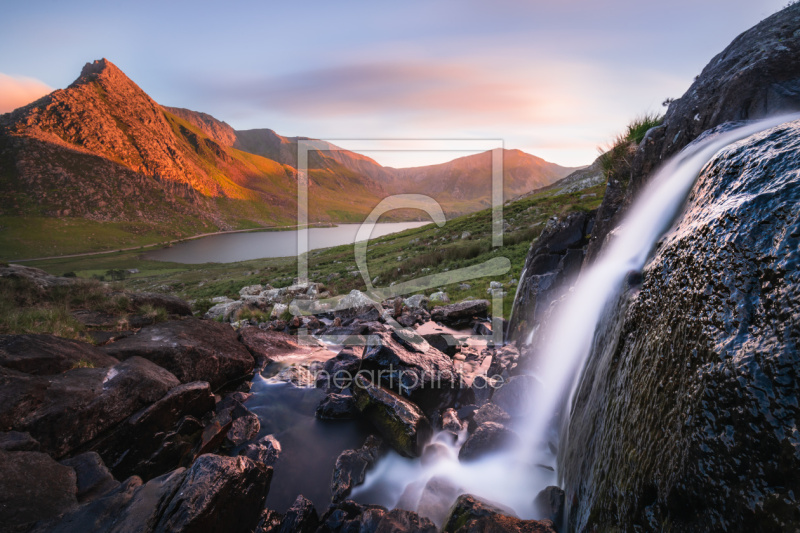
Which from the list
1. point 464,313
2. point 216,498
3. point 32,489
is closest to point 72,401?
point 32,489

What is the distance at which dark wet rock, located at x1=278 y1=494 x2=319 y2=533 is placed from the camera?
5186mm

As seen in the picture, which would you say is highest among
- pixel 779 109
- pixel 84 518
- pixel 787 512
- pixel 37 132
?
pixel 37 132

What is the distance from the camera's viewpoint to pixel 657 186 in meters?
6.74

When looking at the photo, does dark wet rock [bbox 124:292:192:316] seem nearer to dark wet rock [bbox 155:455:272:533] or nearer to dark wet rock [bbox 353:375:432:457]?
dark wet rock [bbox 353:375:432:457]

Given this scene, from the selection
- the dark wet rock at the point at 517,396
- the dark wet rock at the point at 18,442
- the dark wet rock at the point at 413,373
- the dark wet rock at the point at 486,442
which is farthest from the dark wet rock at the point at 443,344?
the dark wet rock at the point at 18,442

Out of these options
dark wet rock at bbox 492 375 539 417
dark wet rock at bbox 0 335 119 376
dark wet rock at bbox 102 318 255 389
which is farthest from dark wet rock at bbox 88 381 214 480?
dark wet rock at bbox 492 375 539 417

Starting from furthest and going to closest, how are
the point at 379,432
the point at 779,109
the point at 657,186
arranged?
1. the point at 379,432
2. the point at 657,186
3. the point at 779,109

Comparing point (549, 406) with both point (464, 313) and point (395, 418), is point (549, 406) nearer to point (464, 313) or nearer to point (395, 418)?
point (395, 418)

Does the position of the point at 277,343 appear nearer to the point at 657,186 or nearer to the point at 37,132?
the point at 657,186

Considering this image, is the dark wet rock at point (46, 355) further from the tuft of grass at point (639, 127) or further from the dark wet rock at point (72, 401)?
the tuft of grass at point (639, 127)

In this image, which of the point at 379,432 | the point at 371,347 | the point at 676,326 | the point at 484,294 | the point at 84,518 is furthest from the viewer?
the point at 484,294

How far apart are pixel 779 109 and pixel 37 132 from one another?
663ft

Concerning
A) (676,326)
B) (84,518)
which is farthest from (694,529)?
(84,518)

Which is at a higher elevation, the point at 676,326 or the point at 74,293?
the point at 676,326
